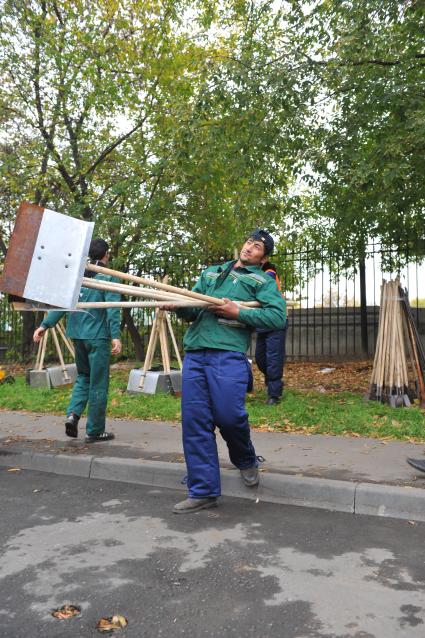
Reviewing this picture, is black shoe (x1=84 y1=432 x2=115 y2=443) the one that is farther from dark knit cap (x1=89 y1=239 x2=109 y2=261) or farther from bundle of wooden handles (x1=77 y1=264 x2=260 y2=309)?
bundle of wooden handles (x1=77 y1=264 x2=260 y2=309)

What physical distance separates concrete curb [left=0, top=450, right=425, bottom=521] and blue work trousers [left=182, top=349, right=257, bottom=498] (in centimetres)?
61

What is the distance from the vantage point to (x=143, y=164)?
42.6ft

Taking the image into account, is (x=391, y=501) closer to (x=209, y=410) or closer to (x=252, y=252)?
(x=209, y=410)

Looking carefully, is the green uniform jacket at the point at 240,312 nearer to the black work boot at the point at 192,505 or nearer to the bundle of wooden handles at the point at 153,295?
the bundle of wooden handles at the point at 153,295

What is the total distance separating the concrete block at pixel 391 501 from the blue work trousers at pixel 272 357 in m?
3.79

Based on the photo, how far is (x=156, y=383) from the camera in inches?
386

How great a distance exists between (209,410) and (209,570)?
1.33 meters

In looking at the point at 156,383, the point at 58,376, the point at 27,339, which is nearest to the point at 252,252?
the point at 156,383

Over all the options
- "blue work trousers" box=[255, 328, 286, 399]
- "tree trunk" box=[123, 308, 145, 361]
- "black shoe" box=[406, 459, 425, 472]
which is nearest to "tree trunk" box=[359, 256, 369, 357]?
"tree trunk" box=[123, 308, 145, 361]

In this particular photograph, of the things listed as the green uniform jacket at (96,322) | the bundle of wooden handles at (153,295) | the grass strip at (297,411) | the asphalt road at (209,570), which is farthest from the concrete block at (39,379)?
the bundle of wooden handles at (153,295)

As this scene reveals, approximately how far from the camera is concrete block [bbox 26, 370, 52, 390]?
1128cm

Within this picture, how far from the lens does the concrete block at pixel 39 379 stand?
1128 centimetres

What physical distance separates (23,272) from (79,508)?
1961mm

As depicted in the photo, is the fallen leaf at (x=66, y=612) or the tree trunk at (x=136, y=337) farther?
the tree trunk at (x=136, y=337)
